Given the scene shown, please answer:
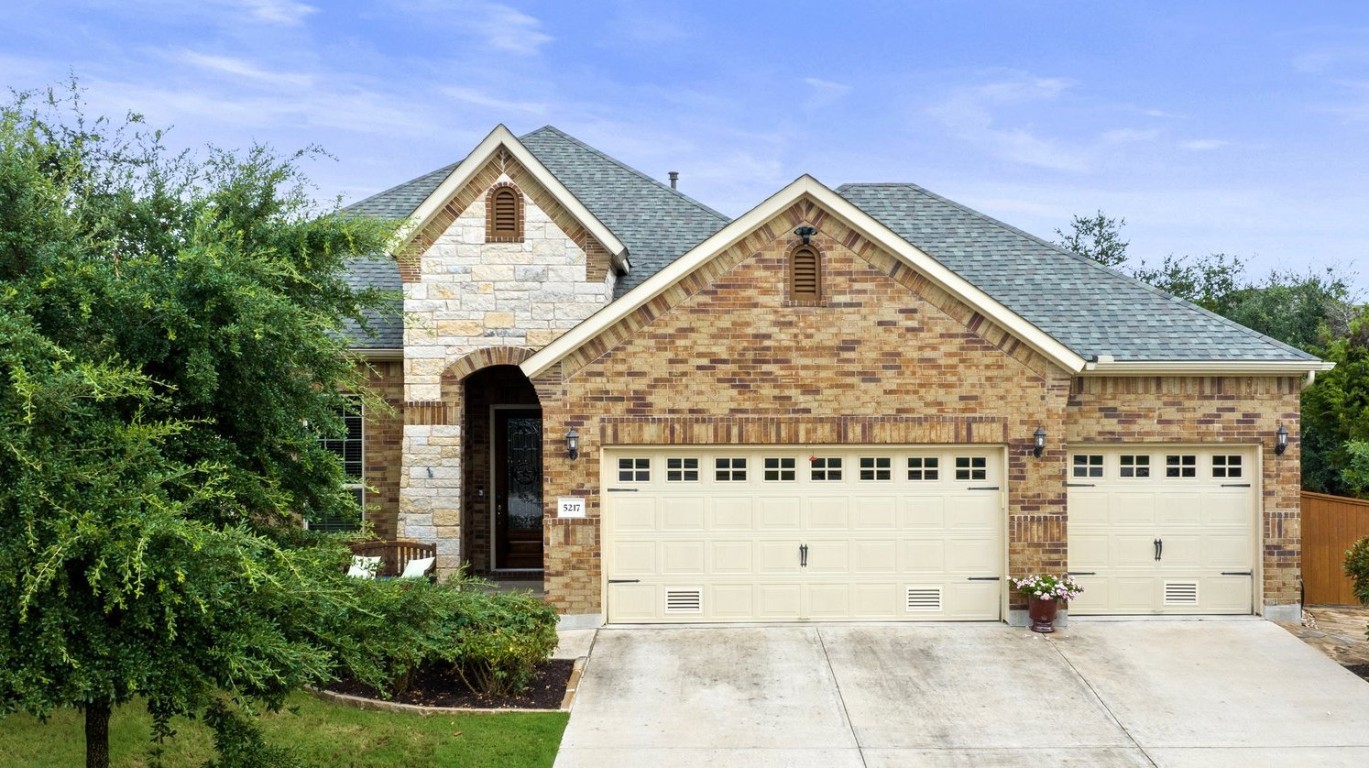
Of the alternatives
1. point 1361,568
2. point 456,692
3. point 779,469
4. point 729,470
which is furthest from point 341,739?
point 1361,568

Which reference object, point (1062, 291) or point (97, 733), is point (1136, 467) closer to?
point (1062, 291)

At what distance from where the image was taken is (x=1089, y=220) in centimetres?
4138

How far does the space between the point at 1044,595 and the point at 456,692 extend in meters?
7.19

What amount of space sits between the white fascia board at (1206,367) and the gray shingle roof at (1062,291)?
0.12m

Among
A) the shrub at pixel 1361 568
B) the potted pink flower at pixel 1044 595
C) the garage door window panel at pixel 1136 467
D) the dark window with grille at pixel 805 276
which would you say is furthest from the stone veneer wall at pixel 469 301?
the shrub at pixel 1361 568

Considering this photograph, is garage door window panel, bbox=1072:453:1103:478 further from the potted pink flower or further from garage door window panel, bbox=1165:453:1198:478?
the potted pink flower

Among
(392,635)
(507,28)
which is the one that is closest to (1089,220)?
(507,28)

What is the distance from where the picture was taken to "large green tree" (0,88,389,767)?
5520 millimetres

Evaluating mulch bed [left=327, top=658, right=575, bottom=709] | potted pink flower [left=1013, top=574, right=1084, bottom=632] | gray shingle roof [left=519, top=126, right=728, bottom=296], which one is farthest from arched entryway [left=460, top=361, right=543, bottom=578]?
Answer: potted pink flower [left=1013, top=574, right=1084, bottom=632]

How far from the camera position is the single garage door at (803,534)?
1298 cm

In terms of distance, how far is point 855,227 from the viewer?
12.5m

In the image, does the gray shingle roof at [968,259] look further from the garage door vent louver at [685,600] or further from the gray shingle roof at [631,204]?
the garage door vent louver at [685,600]

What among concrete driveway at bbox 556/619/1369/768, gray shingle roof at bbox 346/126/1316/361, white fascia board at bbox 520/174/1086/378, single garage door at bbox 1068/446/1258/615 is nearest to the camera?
concrete driveway at bbox 556/619/1369/768

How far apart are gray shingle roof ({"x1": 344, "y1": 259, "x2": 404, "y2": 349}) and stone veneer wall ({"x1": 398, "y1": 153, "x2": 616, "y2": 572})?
0.48 m
